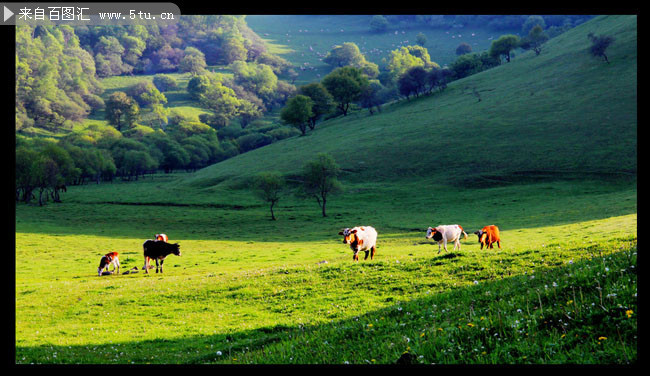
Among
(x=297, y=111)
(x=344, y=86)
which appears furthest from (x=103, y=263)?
(x=344, y=86)

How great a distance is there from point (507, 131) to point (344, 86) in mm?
74165

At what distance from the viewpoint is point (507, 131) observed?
367ft

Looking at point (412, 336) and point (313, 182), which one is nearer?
point (412, 336)

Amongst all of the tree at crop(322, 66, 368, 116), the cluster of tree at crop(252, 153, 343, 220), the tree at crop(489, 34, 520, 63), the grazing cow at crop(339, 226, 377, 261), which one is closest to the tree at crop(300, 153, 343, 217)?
the cluster of tree at crop(252, 153, 343, 220)

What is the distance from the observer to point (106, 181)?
455 ft

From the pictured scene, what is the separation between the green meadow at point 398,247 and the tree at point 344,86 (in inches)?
290

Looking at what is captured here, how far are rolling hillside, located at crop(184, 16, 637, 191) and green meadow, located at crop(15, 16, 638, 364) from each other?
61 centimetres

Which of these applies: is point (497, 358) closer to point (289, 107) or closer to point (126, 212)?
point (126, 212)

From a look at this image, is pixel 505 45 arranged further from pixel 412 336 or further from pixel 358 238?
pixel 412 336

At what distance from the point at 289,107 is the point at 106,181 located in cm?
6374

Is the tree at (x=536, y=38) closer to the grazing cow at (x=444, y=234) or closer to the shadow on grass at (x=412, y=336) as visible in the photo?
the grazing cow at (x=444, y=234)

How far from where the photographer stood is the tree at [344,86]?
170 meters
